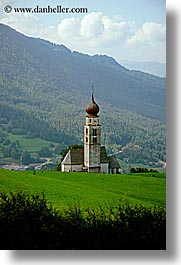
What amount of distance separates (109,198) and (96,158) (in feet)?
1.02

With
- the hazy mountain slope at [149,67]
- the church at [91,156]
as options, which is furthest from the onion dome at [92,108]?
the hazy mountain slope at [149,67]

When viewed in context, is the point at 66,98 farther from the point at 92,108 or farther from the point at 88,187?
the point at 88,187

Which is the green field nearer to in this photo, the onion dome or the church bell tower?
the church bell tower

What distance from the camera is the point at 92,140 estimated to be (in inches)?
158

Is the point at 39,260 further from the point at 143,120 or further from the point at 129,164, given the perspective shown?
the point at 143,120

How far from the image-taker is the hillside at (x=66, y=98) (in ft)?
13.1

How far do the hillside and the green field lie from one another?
184mm

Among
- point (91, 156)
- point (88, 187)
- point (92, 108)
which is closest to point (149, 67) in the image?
point (92, 108)

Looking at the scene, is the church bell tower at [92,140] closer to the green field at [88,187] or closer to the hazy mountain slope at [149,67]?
the green field at [88,187]

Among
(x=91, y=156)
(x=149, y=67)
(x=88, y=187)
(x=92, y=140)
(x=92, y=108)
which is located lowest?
(x=88, y=187)

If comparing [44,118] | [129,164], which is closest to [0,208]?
[44,118]

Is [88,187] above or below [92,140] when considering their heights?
below

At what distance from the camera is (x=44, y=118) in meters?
4.05

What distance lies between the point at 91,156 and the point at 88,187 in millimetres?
227
